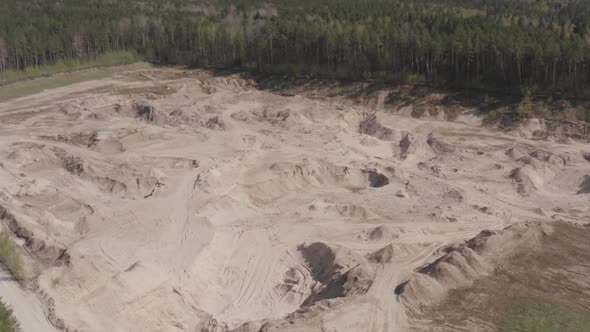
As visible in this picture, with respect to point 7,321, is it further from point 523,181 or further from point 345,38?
point 345,38

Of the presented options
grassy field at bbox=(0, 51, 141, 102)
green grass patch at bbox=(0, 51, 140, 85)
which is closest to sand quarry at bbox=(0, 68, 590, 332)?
grassy field at bbox=(0, 51, 141, 102)

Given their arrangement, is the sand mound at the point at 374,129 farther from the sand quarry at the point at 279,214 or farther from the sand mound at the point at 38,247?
the sand mound at the point at 38,247

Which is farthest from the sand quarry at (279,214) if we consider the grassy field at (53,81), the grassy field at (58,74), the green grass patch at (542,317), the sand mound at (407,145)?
the grassy field at (58,74)

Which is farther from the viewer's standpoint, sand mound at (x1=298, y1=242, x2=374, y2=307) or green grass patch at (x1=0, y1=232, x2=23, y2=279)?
green grass patch at (x1=0, y1=232, x2=23, y2=279)

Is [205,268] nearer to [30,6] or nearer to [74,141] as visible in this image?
[74,141]

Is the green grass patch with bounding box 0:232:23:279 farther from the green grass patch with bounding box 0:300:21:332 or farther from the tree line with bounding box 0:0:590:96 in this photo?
the tree line with bounding box 0:0:590:96

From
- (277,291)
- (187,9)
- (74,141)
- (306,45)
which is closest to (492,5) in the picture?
→ (306,45)

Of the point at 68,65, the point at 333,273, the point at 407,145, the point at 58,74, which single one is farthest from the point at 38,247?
the point at 68,65
